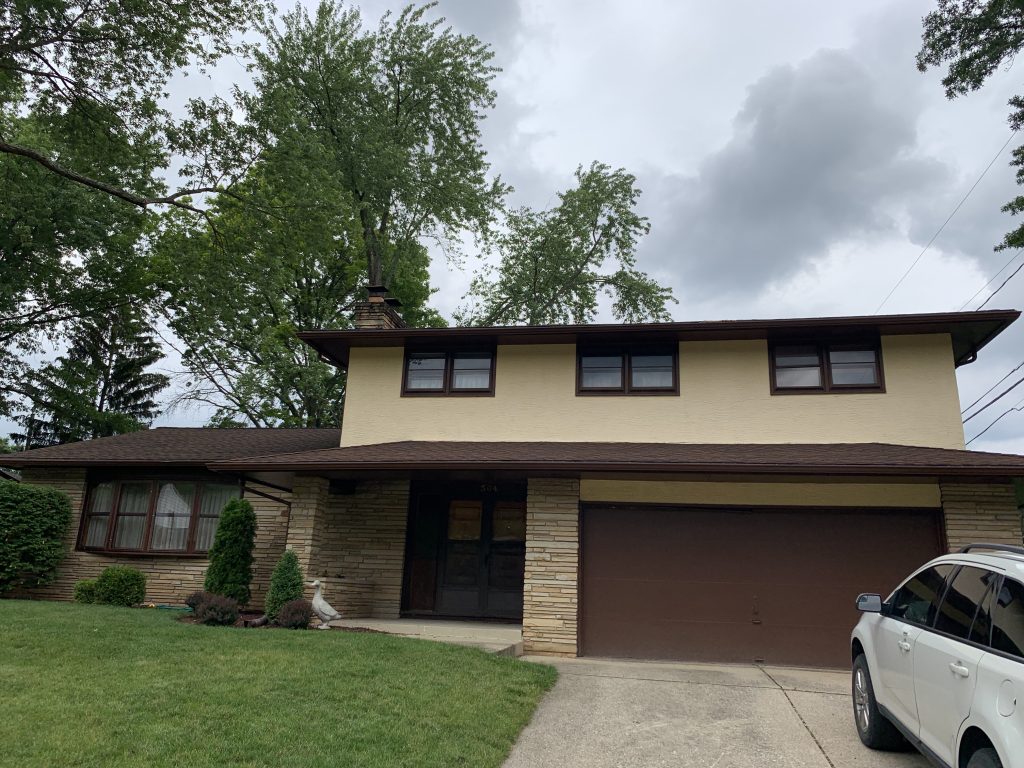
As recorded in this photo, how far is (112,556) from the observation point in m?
13.8

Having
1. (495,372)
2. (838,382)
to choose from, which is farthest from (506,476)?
(838,382)

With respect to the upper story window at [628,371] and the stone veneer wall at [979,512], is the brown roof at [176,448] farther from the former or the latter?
the stone veneer wall at [979,512]

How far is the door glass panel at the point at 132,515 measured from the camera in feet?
45.7

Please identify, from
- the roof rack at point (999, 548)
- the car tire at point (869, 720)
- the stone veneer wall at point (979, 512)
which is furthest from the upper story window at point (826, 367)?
the roof rack at point (999, 548)

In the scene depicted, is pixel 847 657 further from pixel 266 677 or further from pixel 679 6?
pixel 679 6

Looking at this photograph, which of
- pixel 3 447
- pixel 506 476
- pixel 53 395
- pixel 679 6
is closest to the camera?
pixel 506 476

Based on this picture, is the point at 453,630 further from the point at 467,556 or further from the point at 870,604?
the point at 870,604

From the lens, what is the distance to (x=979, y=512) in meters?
10.0

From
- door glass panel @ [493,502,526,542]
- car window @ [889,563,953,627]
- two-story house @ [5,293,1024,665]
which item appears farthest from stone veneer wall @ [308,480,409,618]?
car window @ [889,563,953,627]

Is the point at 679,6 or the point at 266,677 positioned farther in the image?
the point at 679,6

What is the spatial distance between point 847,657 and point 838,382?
446cm

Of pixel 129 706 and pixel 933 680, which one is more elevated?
pixel 933 680

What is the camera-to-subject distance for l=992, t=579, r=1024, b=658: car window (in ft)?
11.2

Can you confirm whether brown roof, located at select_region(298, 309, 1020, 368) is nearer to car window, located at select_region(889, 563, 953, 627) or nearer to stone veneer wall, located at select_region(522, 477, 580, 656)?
stone veneer wall, located at select_region(522, 477, 580, 656)
